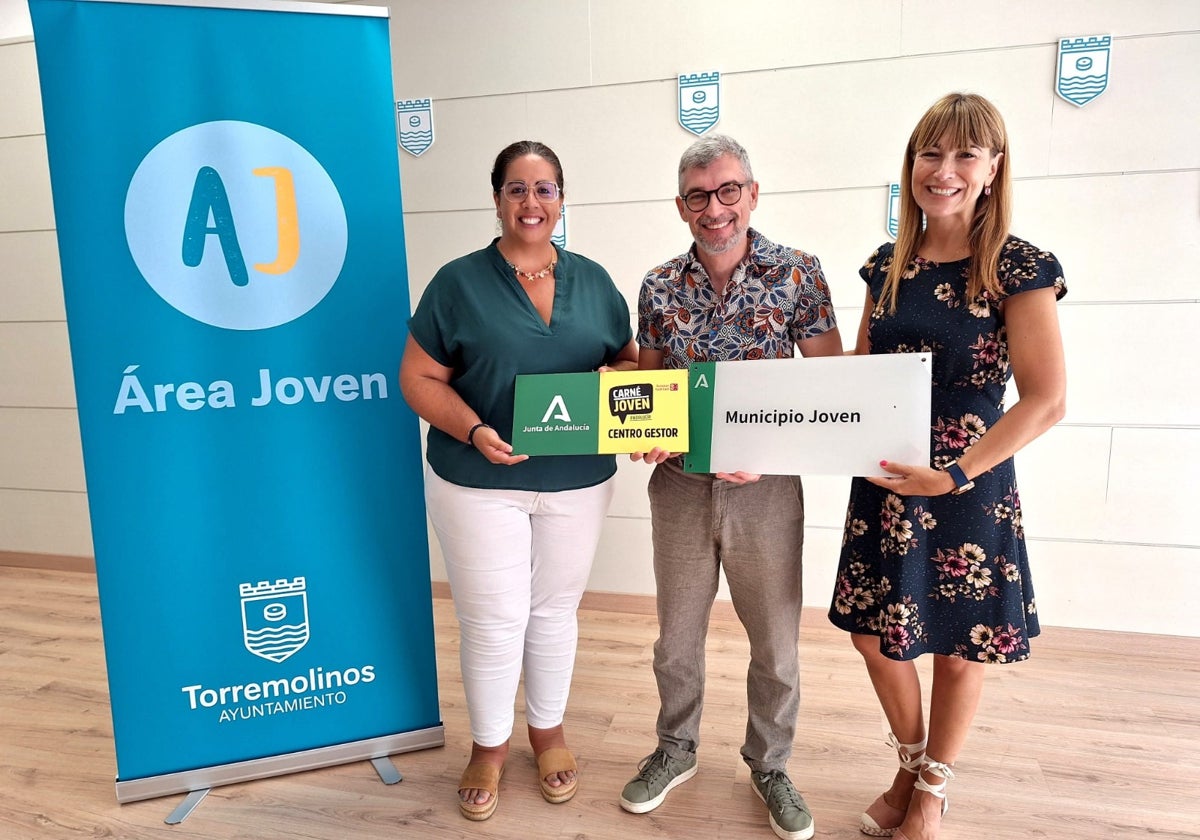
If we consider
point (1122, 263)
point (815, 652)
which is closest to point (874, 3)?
point (1122, 263)

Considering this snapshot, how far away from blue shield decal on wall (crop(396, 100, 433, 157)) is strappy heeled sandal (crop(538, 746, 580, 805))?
7.87 ft

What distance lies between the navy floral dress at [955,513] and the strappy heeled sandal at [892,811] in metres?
0.35

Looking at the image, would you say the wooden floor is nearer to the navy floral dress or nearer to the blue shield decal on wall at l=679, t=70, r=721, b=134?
the navy floral dress

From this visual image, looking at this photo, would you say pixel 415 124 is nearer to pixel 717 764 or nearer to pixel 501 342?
pixel 501 342

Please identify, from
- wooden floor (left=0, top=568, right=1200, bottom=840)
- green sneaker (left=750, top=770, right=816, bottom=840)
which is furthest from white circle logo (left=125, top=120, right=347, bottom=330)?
green sneaker (left=750, top=770, right=816, bottom=840)

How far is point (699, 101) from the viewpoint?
2.76 metres

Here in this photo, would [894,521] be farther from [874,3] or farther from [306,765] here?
[874,3]

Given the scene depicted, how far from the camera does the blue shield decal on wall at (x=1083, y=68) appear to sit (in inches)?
96.0

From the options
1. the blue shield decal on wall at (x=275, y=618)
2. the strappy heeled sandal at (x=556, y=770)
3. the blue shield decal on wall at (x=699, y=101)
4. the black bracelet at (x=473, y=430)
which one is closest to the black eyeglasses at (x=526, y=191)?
the black bracelet at (x=473, y=430)

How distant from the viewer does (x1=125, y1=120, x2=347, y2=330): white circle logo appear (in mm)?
1763

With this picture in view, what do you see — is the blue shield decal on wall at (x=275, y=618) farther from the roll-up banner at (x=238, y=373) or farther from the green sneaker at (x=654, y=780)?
the green sneaker at (x=654, y=780)

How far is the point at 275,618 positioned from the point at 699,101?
2323mm

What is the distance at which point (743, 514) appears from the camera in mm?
1704

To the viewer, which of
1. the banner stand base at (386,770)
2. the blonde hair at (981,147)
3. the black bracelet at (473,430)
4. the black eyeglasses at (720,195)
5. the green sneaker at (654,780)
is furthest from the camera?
the banner stand base at (386,770)
